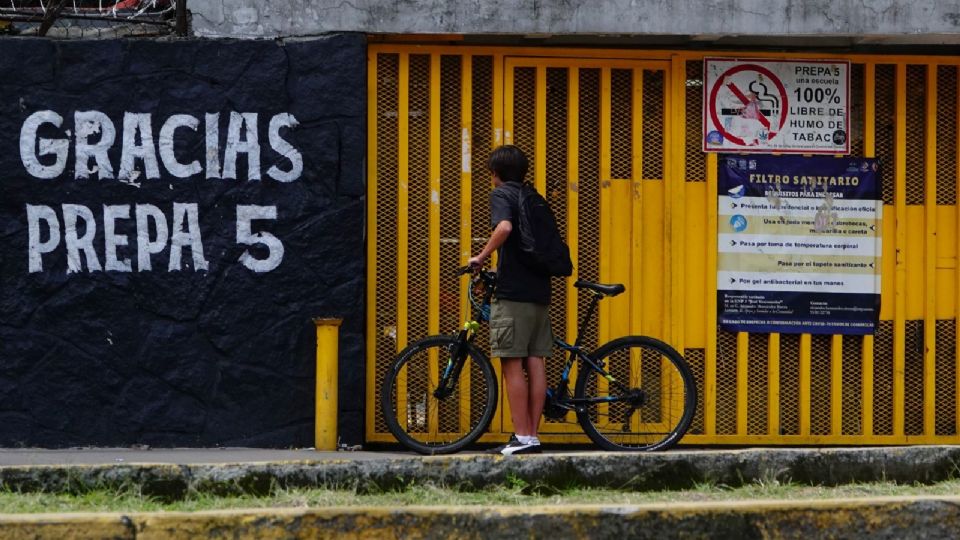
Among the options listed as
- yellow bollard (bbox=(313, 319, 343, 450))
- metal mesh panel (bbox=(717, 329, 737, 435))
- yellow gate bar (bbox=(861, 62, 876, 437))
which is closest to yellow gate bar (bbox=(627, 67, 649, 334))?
metal mesh panel (bbox=(717, 329, 737, 435))

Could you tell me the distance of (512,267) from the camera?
8812mm

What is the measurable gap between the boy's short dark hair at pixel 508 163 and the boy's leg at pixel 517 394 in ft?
3.54

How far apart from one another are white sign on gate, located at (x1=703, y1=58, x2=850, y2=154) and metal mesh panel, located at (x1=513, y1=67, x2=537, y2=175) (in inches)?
44.1

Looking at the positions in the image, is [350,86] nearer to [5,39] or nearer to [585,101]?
[585,101]

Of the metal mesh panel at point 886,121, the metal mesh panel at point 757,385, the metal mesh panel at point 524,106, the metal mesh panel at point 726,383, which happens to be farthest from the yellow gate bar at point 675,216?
the metal mesh panel at point 886,121

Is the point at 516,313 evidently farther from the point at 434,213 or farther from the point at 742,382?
the point at 742,382

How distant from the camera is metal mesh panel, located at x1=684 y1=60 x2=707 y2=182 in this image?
32.2 ft

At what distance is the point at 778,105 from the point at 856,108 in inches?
21.0

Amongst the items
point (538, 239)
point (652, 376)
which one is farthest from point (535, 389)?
point (652, 376)

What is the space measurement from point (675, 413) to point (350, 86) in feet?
9.52

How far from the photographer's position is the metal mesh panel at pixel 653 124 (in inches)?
386

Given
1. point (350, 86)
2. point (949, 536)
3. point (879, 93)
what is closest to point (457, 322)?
point (350, 86)

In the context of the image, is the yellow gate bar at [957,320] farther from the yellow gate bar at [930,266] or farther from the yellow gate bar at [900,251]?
the yellow gate bar at [900,251]

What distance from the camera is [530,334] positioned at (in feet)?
29.0
